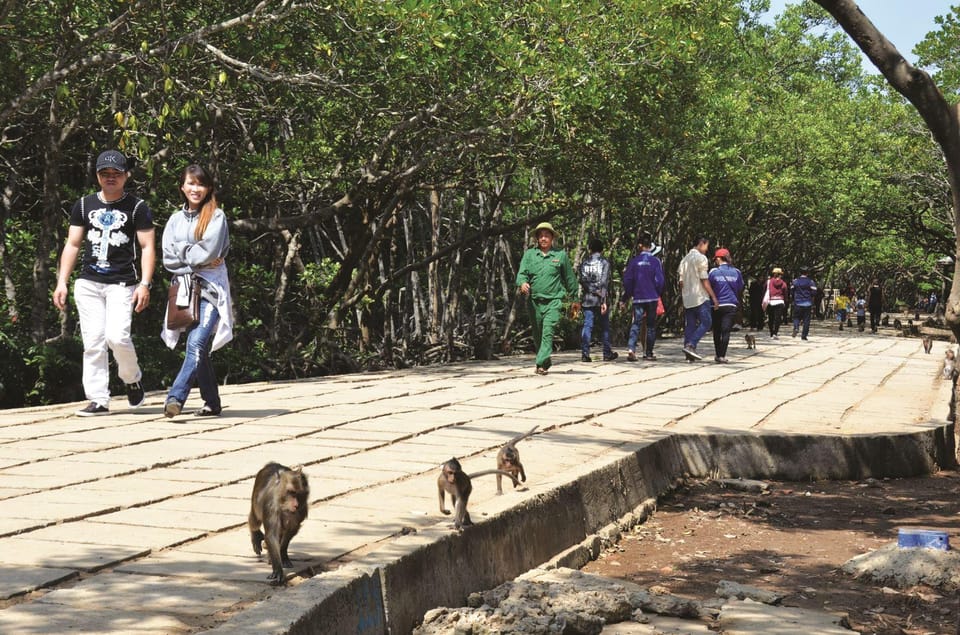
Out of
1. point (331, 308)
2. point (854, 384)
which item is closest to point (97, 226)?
point (331, 308)

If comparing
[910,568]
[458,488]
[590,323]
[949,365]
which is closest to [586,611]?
[458,488]

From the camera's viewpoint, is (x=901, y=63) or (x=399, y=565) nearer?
(x=399, y=565)

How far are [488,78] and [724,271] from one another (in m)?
6.12

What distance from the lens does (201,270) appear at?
348 inches

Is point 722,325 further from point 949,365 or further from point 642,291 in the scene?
point 949,365

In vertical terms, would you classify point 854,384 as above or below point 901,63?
below

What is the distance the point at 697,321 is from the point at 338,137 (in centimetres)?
600

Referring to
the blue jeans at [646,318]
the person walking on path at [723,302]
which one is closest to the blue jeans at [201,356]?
the blue jeans at [646,318]

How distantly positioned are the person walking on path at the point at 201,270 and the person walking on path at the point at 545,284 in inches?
217

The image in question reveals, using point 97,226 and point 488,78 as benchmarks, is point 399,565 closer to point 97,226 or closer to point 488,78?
point 97,226

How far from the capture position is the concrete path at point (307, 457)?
410cm

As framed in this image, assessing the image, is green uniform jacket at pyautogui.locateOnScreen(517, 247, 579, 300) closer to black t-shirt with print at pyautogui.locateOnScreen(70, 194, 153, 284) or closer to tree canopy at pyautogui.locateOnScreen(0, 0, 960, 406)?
tree canopy at pyautogui.locateOnScreen(0, 0, 960, 406)

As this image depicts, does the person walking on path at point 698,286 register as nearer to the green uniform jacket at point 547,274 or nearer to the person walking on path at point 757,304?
the green uniform jacket at point 547,274

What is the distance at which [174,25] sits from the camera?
12805 millimetres
